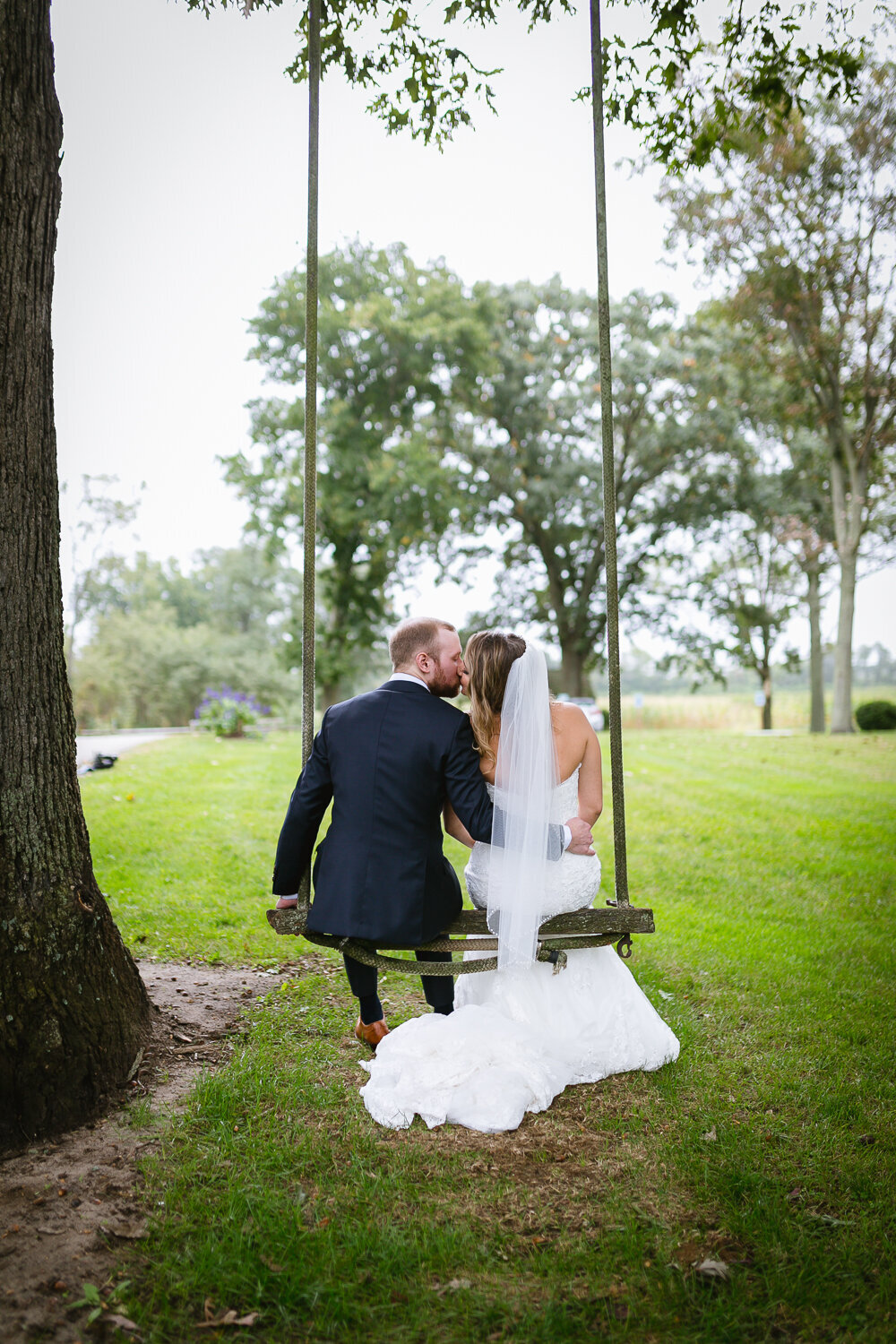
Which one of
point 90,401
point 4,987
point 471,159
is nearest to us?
point 4,987

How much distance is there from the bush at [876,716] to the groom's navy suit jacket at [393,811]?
1783 cm

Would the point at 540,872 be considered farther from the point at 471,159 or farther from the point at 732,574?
the point at 732,574

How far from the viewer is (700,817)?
350 inches

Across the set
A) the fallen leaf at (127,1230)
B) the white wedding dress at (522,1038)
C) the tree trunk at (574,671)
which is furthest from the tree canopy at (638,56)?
the tree trunk at (574,671)

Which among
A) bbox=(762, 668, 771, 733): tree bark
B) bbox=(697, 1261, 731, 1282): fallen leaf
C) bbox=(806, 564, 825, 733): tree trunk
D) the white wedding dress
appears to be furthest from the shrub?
bbox=(697, 1261, 731, 1282): fallen leaf

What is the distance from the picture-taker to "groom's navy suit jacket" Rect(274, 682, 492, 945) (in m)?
3.29

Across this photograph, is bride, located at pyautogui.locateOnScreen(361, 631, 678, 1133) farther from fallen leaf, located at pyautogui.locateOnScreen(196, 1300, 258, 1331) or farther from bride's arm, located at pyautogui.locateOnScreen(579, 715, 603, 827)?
fallen leaf, located at pyautogui.locateOnScreen(196, 1300, 258, 1331)

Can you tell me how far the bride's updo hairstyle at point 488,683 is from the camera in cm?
346

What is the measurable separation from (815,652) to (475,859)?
22507 millimetres

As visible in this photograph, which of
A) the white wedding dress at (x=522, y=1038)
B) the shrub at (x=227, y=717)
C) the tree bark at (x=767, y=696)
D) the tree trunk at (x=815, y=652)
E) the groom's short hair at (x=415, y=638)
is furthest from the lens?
the tree bark at (x=767, y=696)

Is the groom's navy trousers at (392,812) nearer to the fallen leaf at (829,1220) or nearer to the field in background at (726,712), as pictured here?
the fallen leaf at (829,1220)

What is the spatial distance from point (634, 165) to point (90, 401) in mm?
14920

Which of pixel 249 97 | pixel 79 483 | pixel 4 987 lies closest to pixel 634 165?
pixel 249 97

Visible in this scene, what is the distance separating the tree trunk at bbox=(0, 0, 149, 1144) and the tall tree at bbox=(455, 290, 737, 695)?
61.4ft
